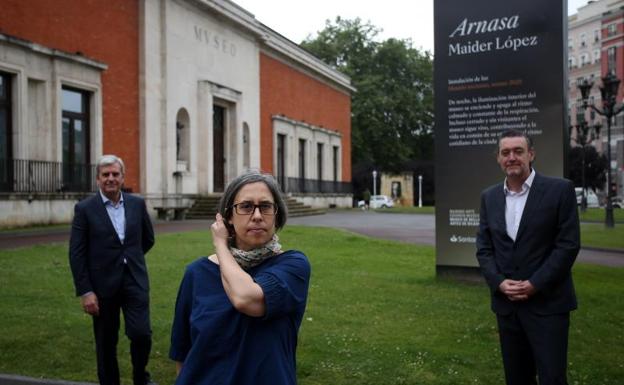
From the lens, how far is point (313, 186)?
41531 mm

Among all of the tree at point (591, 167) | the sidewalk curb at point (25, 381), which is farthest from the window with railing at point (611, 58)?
the sidewalk curb at point (25, 381)

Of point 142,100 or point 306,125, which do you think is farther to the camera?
point 306,125

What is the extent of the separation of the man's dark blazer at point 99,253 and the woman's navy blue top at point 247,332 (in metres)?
2.67

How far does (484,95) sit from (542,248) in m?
5.57

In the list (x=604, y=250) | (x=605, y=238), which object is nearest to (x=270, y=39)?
(x=605, y=238)

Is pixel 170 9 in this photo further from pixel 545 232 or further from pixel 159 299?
pixel 545 232

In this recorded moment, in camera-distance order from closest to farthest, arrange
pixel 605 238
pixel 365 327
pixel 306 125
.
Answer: pixel 365 327 → pixel 605 238 → pixel 306 125

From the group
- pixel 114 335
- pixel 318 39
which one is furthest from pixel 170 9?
pixel 318 39

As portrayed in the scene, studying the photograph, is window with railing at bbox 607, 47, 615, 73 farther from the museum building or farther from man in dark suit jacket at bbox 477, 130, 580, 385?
man in dark suit jacket at bbox 477, 130, 580, 385

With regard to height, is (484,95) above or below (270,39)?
below

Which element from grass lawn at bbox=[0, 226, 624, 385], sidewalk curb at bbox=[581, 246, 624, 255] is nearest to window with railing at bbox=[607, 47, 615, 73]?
sidewalk curb at bbox=[581, 246, 624, 255]

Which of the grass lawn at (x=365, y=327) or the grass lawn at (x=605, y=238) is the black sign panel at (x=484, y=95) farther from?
the grass lawn at (x=605, y=238)

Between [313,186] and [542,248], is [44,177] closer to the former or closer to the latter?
[542,248]

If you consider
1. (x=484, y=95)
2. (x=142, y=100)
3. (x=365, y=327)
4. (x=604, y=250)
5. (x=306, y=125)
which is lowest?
(x=604, y=250)
